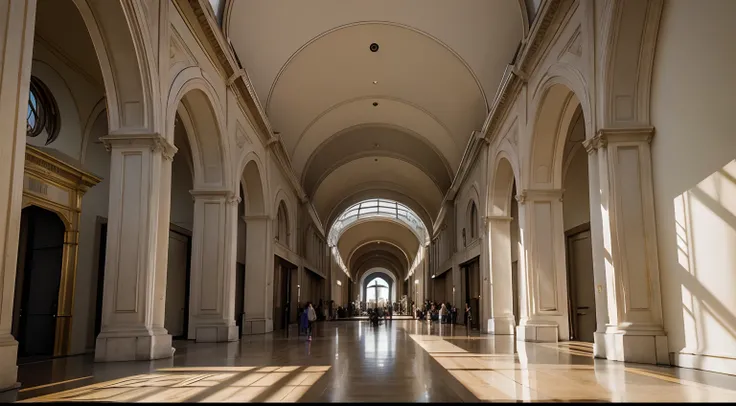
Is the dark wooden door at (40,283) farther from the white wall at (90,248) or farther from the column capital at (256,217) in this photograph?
the column capital at (256,217)

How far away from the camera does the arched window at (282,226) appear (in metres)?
25.8

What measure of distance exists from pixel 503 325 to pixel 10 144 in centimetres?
1570

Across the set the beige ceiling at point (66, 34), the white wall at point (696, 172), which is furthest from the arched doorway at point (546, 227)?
the beige ceiling at point (66, 34)

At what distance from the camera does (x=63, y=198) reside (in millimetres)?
12188

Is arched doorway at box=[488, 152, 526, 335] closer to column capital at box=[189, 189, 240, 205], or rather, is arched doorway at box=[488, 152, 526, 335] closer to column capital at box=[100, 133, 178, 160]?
column capital at box=[189, 189, 240, 205]

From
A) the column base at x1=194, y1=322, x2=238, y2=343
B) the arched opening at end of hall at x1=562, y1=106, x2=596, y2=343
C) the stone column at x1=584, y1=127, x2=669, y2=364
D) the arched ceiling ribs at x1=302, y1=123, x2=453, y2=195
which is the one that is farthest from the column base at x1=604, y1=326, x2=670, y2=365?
the arched ceiling ribs at x1=302, y1=123, x2=453, y2=195

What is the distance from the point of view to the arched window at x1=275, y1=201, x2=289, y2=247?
25.8m

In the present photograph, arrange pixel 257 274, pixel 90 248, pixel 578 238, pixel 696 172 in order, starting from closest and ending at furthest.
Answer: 1. pixel 696 172
2. pixel 90 248
3. pixel 578 238
4. pixel 257 274

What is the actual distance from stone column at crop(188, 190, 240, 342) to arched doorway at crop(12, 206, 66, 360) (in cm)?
366

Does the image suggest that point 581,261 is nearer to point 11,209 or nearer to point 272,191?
point 272,191

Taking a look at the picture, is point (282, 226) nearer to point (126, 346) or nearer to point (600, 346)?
point (126, 346)

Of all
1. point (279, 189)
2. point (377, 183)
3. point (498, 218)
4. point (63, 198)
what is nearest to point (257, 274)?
point (279, 189)

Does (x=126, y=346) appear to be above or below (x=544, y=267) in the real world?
below

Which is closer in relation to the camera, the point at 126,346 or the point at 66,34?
the point at 126,346
